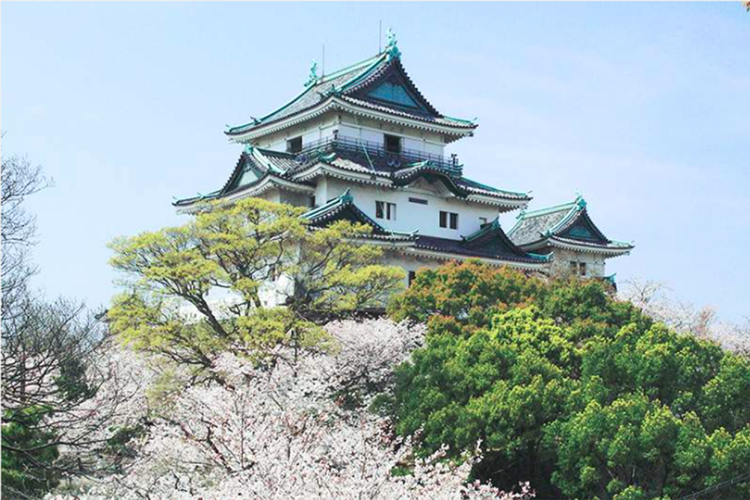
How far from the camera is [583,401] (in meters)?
19.2

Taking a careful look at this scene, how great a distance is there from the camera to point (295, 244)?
28953 millimetres

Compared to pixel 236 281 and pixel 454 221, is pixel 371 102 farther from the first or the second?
pixel 236 281

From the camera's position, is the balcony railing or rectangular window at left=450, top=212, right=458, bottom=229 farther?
rectangular window at left=450, top=212, right=458, bottom=229

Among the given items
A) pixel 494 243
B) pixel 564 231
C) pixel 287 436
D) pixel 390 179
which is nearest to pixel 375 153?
pixel 390 179

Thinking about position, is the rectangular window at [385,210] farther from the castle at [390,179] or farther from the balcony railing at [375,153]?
the balcony railing at [375,153]

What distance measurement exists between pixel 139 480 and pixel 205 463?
3.18 meters

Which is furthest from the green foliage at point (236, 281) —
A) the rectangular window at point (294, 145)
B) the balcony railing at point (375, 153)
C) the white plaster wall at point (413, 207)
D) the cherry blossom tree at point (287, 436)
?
the rectangular window at point (294, 145)

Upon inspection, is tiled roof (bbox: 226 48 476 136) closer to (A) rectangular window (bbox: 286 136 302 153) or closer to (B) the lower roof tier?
(A) rectangular window (bbox: 286 136 302 153)

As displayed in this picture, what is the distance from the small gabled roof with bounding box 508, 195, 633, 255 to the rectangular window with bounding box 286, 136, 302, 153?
1118cm

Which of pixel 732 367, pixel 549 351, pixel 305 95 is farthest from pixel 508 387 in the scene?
pixel 305 95

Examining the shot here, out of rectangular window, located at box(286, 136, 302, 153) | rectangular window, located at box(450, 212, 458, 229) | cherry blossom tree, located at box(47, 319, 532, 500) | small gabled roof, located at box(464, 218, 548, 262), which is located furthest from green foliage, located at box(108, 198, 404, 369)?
rectangular window, located at box(286, 136, 302, 153)

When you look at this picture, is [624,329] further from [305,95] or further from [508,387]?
[305,95]

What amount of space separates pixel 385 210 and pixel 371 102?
4802 mm

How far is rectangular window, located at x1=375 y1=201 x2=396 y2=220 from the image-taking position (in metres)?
36.2
